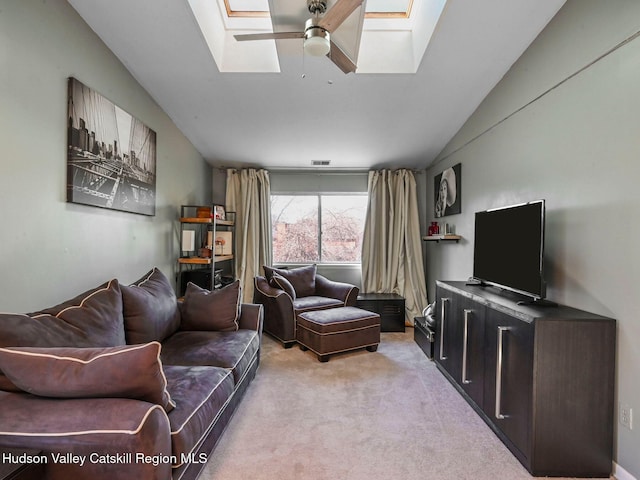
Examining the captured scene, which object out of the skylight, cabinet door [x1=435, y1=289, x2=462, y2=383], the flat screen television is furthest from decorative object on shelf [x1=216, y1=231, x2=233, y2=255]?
the flat screen television

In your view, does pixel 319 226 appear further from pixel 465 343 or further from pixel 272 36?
pixel 272 36

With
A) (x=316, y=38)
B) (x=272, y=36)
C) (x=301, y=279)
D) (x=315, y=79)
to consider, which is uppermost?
(x=315, y=79)

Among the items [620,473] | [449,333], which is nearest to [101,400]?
[620,473]

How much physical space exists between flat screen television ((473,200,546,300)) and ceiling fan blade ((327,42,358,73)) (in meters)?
1.48

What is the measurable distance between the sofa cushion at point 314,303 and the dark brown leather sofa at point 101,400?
70.5 inches

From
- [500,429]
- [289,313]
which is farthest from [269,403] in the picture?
[500,429]

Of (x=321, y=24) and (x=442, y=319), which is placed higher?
(x=321, y=24)

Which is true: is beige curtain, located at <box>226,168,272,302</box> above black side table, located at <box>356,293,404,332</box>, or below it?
above

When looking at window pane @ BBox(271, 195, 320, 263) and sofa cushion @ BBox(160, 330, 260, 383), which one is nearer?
sofa cushion @ BBox(160, 330, 260, 383)

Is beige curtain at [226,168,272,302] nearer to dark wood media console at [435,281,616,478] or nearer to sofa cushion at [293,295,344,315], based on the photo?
sofa cushion at [293,295,344,315]

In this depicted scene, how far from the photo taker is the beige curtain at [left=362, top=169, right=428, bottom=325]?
4.80 meters

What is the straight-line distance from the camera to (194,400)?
1.60 meters

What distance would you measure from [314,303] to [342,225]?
168cm

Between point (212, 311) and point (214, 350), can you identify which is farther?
point (212, 311)
